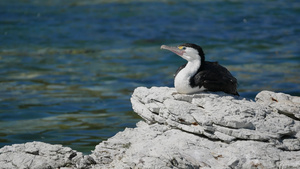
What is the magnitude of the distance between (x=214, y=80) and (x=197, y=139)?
805 millimetres

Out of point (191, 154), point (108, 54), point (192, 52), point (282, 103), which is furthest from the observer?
point (108, 54)

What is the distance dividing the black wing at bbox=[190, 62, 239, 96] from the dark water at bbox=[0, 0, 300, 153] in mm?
2705

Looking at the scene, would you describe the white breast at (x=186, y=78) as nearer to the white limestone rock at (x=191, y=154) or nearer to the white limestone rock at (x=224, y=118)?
the white limestone rock at (x=224, y=118)

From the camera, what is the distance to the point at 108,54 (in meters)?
17.0

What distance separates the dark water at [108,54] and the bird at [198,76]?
2.57m

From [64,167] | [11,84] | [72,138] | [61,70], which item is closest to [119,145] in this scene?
[64,167]

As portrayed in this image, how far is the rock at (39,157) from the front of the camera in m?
6.34

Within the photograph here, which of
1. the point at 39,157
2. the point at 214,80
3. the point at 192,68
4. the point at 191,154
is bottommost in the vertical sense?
the point at 39,157

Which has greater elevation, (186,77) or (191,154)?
(186,77)

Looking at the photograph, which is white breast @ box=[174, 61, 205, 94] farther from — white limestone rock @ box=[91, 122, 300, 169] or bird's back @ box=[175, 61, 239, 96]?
white limestone rock @ box=[91, 122, 300, 169]

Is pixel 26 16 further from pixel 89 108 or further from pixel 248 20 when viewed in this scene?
pixel 89 108

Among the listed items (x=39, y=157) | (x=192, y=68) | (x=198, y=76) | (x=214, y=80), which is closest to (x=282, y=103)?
(x=214, y=80)

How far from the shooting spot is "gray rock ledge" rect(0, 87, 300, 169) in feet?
18.5

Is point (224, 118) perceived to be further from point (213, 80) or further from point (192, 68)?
point (192, 68)
